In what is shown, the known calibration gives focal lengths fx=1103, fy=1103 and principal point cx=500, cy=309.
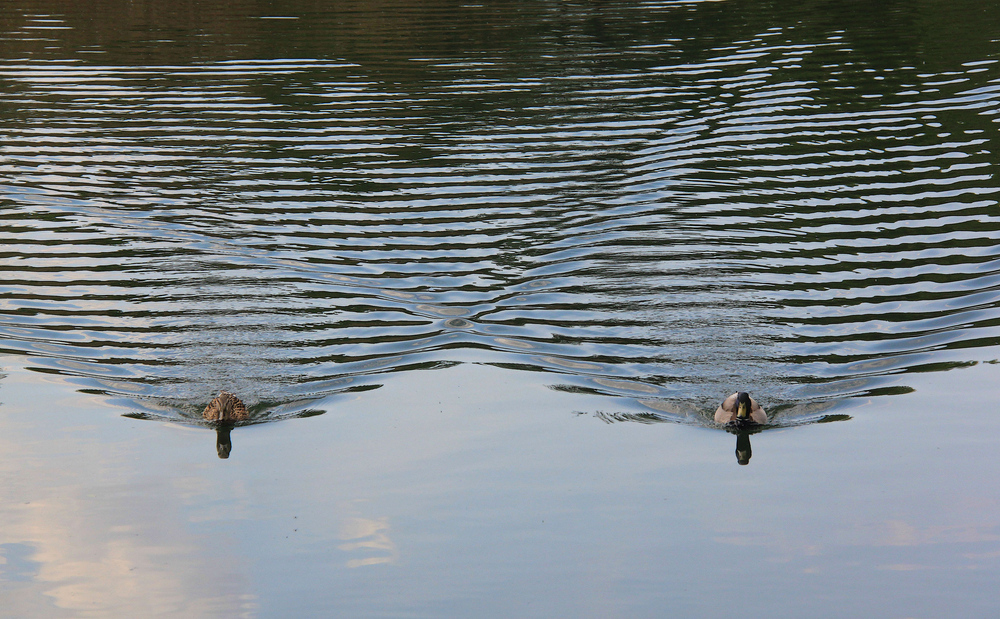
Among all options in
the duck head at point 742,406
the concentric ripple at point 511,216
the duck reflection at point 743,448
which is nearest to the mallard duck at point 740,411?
the duck head at point 742,406

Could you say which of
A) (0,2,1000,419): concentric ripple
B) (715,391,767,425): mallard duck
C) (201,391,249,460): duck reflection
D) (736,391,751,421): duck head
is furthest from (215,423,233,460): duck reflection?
(736,391,751,421): duck head

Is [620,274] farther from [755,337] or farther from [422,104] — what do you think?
[422,104]

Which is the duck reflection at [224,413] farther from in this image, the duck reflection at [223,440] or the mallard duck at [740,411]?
the mallard duck at [740,411]

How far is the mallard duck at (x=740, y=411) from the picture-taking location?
37.8ft

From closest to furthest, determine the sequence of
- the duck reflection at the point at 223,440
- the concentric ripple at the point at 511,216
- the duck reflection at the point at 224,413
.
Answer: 1. the duck reflection at the point at 223,440
2. the duck reflection at the point at 224,413
3. the concentric ripple at the point at 511,216

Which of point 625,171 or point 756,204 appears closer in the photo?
point 756,204

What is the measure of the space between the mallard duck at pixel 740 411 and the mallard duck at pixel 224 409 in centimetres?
522

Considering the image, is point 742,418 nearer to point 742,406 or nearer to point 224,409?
point 742,406

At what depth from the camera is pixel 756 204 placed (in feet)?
59.7

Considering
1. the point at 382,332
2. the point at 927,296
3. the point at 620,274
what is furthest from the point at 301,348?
the point at 927,296

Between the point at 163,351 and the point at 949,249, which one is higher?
the point at 949,249

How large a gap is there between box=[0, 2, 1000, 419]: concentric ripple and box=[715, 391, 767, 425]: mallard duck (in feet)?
2.05

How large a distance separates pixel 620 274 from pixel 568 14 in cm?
2003

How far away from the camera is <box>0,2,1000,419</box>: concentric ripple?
13445mm
